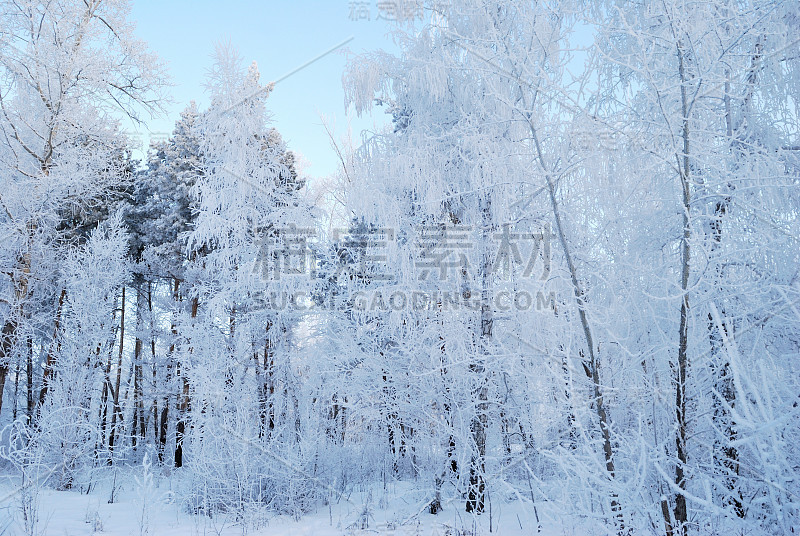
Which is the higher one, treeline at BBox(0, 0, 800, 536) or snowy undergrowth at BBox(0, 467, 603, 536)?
treeline at BBox(0, 0, 800, 536)

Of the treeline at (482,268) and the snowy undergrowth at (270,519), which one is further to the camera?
the snowy undergrowth at (270,519)

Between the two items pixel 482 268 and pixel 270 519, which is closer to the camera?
pixel 270 519

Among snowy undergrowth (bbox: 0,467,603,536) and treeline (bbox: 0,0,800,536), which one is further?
snowy undergrowth (bbox: 0,467,603,536)

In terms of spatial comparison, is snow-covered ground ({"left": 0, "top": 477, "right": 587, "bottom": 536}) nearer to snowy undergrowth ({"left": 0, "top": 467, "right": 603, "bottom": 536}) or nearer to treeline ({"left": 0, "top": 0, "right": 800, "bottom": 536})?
snowy undergrowth ({"left": 0, "top": 467, "right": 603, "bottom": 536})

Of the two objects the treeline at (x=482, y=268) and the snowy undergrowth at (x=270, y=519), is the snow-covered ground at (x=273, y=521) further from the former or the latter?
the treeline at (x=482, y=268)

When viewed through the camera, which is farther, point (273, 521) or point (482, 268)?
point (482, 268)

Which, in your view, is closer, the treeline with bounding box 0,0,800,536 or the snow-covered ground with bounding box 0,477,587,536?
the treeline with bounding box 0,0,800,536

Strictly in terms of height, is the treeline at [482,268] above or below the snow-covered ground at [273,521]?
above

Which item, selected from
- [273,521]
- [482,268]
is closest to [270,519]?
[273,521]

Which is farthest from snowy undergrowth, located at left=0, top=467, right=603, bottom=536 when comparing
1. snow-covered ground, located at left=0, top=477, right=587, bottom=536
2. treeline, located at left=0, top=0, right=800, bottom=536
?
treeline, located at left=0, top=0, right=800, bottom=536

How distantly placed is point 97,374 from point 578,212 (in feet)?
35.7

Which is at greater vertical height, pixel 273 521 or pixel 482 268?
pixel 482 268

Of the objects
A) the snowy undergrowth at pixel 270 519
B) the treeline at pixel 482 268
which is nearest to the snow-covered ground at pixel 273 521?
the snowy undergrowth at pixel 270 519

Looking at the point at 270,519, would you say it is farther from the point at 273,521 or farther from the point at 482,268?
the point at 482,268
